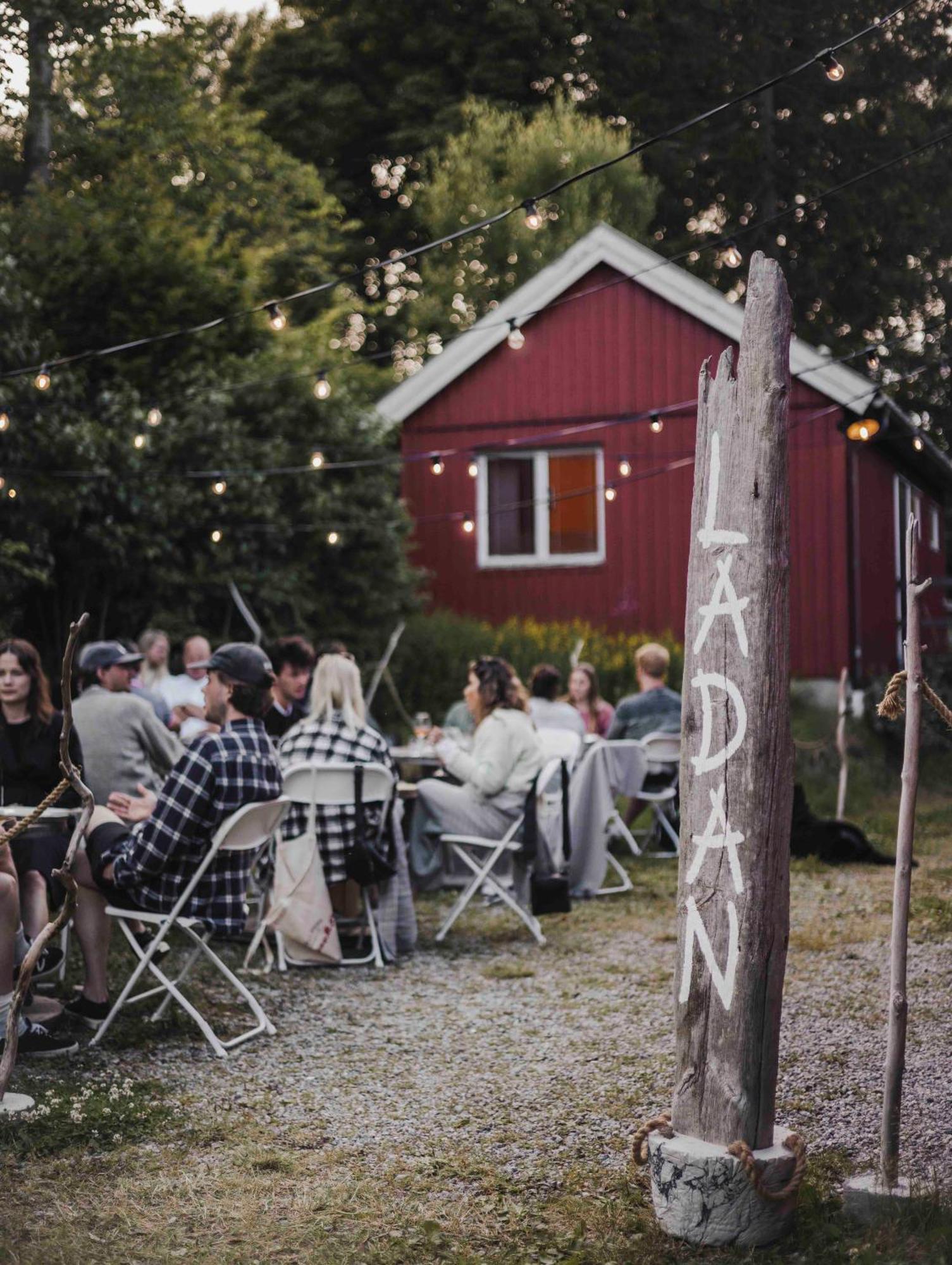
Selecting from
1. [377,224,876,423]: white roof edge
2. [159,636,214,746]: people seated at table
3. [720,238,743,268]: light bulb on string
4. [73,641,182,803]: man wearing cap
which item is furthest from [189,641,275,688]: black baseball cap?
[720,238,743,268]: light bulb on string

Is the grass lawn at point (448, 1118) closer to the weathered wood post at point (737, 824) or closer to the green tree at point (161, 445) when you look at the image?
the weathered wood post at point (737, 824)

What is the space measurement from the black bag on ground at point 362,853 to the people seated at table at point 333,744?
7 centimetres

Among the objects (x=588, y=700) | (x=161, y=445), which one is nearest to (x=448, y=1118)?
(x=588, y=700)

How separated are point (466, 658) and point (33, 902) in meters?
10.2

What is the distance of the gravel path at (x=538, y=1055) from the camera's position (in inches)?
182

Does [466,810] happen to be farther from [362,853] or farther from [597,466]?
[597,466]

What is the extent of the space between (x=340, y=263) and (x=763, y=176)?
8.15 m

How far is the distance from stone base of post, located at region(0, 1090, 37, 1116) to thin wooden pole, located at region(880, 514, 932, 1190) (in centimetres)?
275

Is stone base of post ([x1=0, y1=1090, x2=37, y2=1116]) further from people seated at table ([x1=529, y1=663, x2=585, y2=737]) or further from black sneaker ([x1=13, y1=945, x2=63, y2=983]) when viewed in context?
people seated at table ([x1=529, y1=663, x2=585, y2=737])

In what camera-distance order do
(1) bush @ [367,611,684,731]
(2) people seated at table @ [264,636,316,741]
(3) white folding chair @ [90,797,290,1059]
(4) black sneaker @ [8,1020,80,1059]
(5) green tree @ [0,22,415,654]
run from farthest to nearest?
1. (1) bush @ [367,611,684,731]
2. (5) green tree @ [0,22,415,654]
3. (2) people seated at table @ [264,636,316,741]
4. (3) white folding chair @ [90,797,290,1059]
5. (4) black sneaker @ [8,1020,80,1059]

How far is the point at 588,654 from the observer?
52.2 ft

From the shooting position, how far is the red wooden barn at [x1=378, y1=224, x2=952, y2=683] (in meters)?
17.6

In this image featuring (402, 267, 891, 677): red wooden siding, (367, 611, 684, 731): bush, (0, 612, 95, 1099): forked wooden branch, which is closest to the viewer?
(0, 612, 95, 1099): forked wooden branch

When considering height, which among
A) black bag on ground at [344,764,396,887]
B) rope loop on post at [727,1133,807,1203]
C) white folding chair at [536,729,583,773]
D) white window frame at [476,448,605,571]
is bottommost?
rope loop on post at [727,1133,807,1203]
